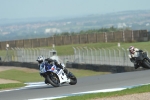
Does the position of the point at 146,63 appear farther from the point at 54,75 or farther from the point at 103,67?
the point at 103,67

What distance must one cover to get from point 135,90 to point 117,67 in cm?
1974

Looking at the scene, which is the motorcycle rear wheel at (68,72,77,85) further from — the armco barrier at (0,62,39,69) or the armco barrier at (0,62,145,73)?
the armco barrier at (0,62,39,69)

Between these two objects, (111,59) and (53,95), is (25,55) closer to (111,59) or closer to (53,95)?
(111,59)

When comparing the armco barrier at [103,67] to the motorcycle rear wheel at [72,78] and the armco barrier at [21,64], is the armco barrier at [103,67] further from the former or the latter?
the motorcycle rear wheel at [72,78]

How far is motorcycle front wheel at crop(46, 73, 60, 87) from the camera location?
2203cm

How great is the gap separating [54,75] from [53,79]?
166mm

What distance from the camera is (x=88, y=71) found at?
40.2 m

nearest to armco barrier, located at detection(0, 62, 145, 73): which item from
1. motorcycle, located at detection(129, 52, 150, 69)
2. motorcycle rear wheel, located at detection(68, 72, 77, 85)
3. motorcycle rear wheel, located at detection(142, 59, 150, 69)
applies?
motorcycle, located at detection(129, 52, 150, 69)

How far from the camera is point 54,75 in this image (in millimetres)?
22125

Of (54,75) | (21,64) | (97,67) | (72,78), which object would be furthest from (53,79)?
(21,64)

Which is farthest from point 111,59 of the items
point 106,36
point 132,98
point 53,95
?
point 106,36

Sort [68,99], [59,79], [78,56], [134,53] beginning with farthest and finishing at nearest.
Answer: [78,56] → [134,53] → [59,79] → [68,99]

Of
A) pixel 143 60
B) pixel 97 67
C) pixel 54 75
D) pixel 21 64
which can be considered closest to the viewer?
pixel 54 75

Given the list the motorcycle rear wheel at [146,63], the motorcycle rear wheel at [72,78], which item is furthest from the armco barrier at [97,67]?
the motorcycle rear wheel at [72,78]
